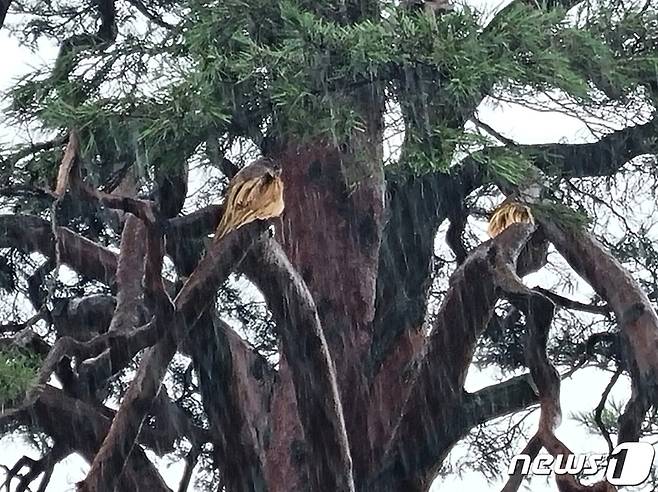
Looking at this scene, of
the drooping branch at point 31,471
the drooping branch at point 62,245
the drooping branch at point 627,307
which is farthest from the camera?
the drooping branch at point 31,471

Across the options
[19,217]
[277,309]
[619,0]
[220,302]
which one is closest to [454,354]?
[277,309]

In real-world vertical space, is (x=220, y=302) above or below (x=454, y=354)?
above

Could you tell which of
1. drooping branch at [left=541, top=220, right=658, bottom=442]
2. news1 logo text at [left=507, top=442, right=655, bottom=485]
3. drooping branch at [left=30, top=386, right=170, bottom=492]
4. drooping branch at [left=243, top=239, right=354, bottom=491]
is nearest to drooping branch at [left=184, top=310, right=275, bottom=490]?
drooping branch at [left=30, top=386, right=170, bottom=492]

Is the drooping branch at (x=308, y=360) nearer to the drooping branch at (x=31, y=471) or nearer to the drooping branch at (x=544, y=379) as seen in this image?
the drooping branch at (x=544, y=379)

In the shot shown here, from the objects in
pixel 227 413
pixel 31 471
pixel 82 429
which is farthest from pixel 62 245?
pixel 31 471

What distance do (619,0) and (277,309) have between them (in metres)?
0.80

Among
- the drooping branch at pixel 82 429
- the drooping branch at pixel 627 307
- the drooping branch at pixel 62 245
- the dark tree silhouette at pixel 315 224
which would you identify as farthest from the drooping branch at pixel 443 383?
the drooping branch at pixel 62 245

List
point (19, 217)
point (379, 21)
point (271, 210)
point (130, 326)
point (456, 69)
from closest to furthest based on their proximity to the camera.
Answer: point (456, 69) < point (379, 21) < point (271, 210) < point (130, 326) < point (19, 217)

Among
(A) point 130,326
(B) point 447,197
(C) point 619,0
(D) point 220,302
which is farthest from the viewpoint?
(D) point 220,302

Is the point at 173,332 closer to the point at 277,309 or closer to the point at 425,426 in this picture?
the point at 277,309

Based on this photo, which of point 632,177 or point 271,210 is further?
point 632,177

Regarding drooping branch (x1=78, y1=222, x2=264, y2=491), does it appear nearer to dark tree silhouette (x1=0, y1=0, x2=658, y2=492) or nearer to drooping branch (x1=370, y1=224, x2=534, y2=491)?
dark tree silhouette (x1=0, y1=0, x2=658, y2=492)

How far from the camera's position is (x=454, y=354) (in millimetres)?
2240

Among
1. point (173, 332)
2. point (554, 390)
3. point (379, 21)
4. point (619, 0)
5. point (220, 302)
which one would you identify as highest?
point (220, 302)
